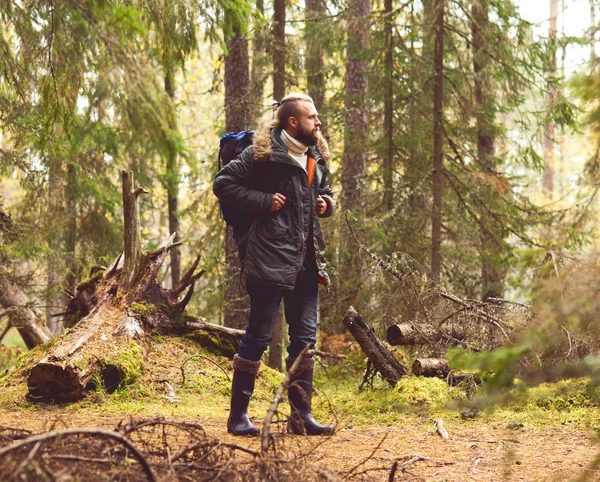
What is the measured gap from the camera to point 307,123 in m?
4.68

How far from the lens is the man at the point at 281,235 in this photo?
4.50 metres

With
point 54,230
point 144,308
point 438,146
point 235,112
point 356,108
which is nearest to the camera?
point 144,308

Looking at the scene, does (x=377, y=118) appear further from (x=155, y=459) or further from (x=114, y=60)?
(x=155, y=459)

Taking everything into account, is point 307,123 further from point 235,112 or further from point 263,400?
point 235,112

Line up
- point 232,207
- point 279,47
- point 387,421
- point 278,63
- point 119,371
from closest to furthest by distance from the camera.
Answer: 1. point 232,207
2. point 387,421
3. point 119,371
4. point 279,47
5. point 278,63

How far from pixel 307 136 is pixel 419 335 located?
290 cm

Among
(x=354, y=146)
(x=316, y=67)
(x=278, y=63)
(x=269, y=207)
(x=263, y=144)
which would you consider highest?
(x=316, y=67)

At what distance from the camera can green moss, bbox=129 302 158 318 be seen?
7207 millimetres

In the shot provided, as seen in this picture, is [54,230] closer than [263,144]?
No

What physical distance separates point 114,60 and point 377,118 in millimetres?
8317

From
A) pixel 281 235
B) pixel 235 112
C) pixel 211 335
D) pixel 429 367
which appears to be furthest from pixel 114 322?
pixel 235 112

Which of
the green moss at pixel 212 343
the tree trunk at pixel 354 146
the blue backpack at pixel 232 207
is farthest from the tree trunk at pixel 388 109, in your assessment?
the blue backpack at pixel 232 207

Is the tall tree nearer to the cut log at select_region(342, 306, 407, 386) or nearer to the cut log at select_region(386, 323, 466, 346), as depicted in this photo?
the cut log at select_region(386, 323, 466, 346)

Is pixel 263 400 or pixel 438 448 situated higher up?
pixel 438 448
